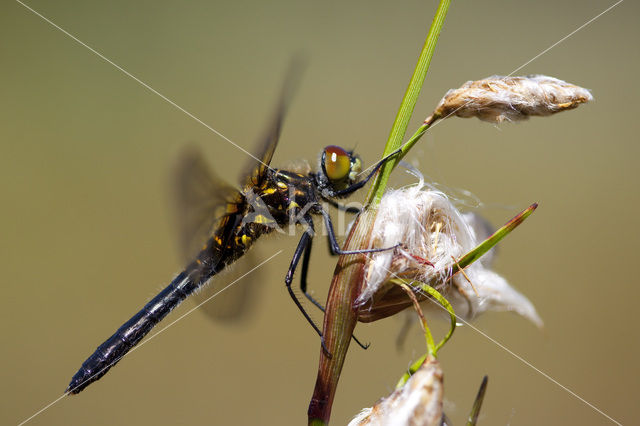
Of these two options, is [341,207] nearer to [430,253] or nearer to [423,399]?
[430,253]

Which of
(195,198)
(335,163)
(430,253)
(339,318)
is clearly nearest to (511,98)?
(430,253)

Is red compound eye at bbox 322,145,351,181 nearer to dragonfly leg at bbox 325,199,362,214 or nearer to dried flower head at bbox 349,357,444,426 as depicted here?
dragonfly leg at bbox 325,199,362,214

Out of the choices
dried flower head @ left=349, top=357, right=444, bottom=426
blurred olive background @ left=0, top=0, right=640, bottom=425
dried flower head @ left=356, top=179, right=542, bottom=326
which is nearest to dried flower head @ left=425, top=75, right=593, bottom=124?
dried flower head @ left=356, top=179, right=542, bottom=326

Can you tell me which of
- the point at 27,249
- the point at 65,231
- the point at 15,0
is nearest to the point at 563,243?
the point at 65,231

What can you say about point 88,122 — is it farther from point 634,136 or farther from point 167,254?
point 634,136

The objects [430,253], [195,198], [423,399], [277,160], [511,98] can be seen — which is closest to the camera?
[423,399]

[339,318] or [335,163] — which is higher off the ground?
[335,163]

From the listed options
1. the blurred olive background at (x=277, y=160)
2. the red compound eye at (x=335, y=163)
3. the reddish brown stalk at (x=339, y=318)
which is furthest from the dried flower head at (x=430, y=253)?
the blurred olive background at (x=277, y=160)
